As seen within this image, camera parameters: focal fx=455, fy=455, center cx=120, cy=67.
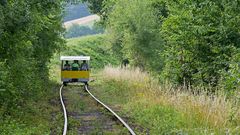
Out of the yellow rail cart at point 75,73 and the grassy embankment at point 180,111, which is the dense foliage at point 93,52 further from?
the grassy embankment at point 180,111

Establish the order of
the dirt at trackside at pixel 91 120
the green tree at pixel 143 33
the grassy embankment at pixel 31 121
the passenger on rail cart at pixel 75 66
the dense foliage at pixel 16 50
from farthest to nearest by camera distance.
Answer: the green tree at pixel 143 33
the passenger on rail cart at pixel 75 66
the dense foliage at pixel 16 50
the dirt at trackside at pixel 91 120
the grassy embankment at pixel 31 121

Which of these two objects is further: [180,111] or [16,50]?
[16,50]

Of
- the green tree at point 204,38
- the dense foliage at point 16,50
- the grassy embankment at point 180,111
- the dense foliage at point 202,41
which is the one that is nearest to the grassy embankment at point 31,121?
the dense foliage at point 16,50

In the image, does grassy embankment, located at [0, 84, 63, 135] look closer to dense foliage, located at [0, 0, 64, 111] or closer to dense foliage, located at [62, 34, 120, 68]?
dense foliage, located at [0, 0, 64, 111]

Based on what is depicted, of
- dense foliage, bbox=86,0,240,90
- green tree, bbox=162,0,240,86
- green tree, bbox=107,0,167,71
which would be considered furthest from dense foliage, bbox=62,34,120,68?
green tree, bbox=162,0,240,86

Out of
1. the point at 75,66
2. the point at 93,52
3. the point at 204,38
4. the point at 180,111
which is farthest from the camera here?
the point at 93,52

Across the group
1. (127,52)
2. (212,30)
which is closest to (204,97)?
(212,30)

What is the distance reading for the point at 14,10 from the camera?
557 inches

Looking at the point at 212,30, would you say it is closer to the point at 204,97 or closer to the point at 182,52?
the point at 182,52

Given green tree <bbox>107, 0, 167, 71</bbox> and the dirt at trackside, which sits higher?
green tree <bbox>107, 0, 167, 71</bbox>

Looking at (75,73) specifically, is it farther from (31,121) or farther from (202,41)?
(31,121)

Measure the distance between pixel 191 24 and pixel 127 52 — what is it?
2111 cm

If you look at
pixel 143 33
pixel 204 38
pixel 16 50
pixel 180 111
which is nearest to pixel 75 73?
pixel 143 33

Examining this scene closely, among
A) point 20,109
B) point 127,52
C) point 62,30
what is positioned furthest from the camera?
point 127,52
